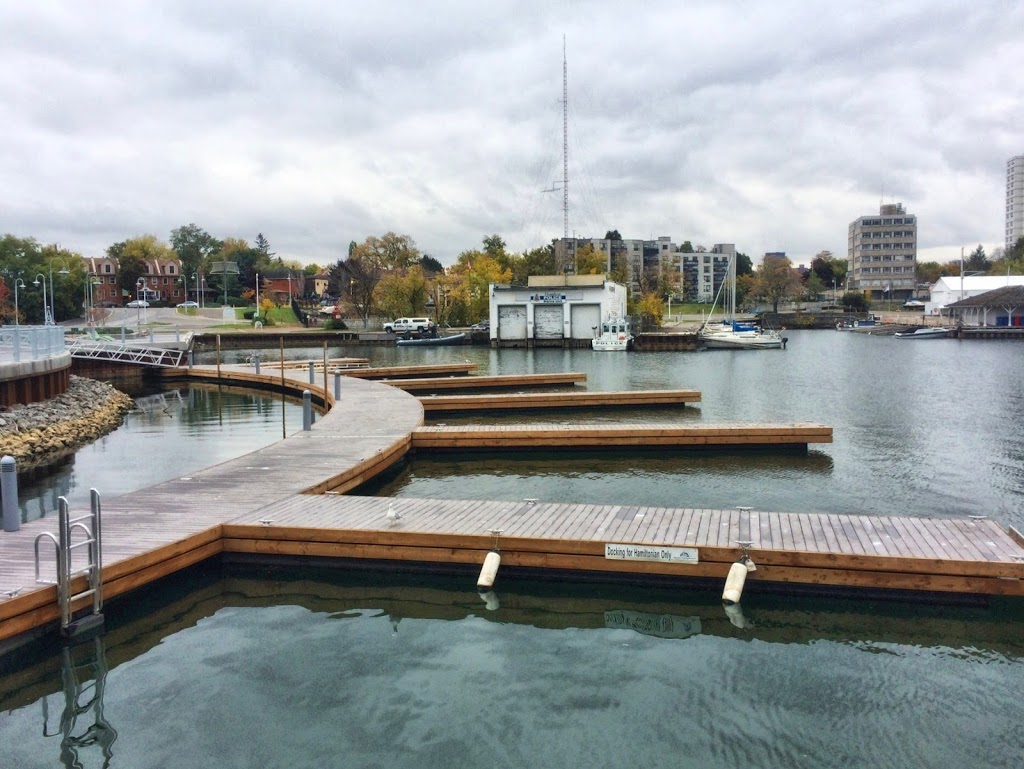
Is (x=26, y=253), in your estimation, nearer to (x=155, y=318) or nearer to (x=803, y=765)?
(x=155, y=318)

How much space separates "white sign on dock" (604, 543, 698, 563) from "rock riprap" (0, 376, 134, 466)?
15.1 m

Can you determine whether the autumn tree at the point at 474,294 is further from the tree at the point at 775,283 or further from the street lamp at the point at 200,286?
the tree at the point at 775,283

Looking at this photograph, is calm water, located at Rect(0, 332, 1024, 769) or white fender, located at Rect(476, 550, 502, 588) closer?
calm water, located at Rect(0, 332, 1024, 769)

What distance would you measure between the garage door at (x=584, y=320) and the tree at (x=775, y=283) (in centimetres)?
6899

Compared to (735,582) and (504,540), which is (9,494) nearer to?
(504,540)

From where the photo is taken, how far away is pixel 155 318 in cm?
9362

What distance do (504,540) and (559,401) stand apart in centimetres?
1785

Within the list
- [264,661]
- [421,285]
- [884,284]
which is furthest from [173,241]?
[264,661]

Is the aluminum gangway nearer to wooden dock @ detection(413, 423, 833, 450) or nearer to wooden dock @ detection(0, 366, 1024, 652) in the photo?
wooden dock @ detection(413, 423, 833, 450)

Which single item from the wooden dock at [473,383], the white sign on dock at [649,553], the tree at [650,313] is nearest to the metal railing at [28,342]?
the wooden dock at [473,383]

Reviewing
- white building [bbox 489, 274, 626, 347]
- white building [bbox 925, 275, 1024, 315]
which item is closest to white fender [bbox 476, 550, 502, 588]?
white building [bbox 489, 274, 626, 347]

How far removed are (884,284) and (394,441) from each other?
531 feet

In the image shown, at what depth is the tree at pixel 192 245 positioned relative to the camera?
138 metres

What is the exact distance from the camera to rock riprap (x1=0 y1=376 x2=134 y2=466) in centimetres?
1966
